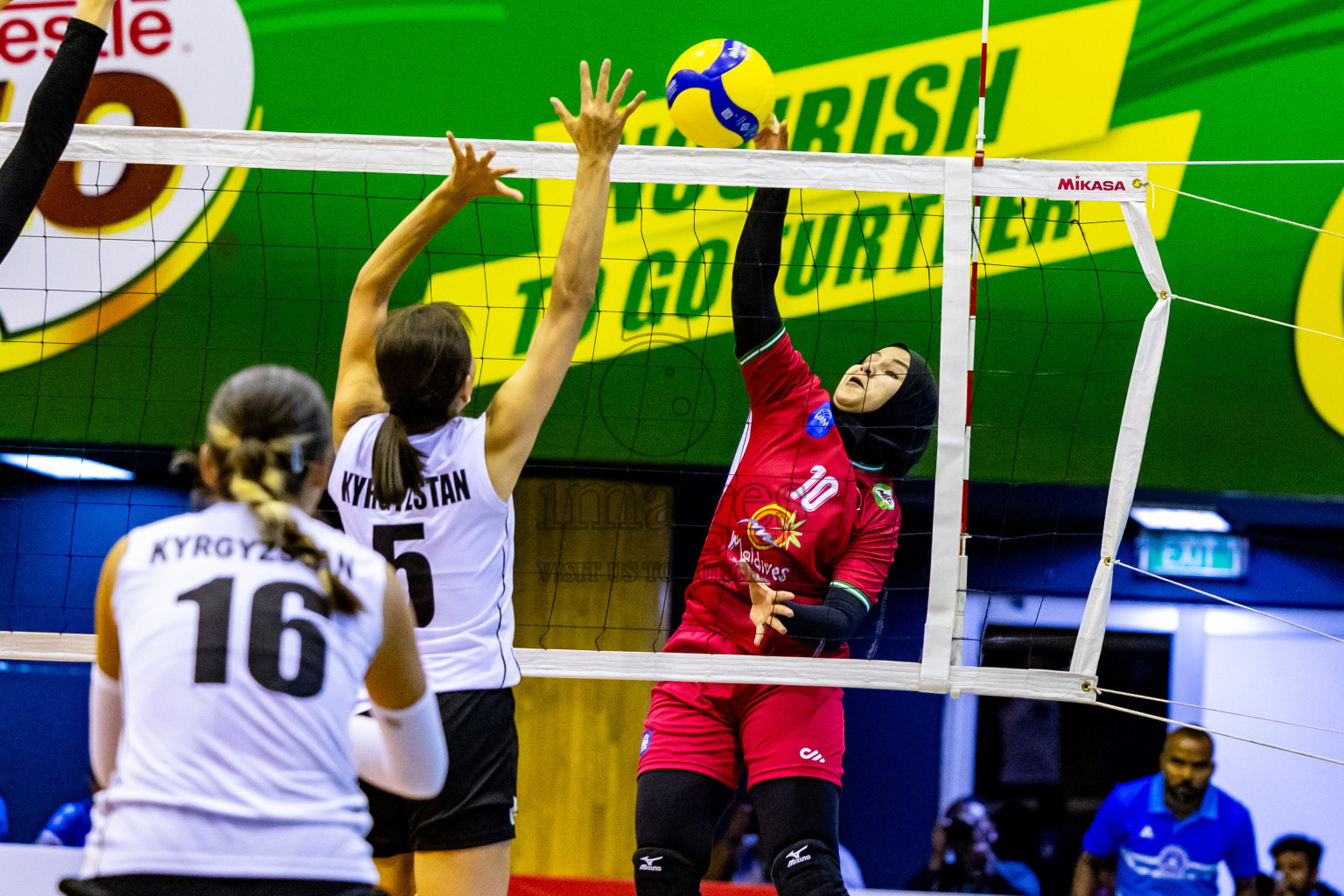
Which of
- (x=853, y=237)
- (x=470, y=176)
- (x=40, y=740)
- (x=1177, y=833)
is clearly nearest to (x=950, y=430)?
(x=470, y=176)

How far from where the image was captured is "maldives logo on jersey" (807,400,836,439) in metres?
3.57

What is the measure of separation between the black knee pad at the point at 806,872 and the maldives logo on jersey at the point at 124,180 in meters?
3.81

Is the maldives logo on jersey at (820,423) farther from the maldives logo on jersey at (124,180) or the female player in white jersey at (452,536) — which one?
the maldives logo on jersey at (124,180)

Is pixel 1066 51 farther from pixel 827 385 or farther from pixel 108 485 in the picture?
pixel 108 485

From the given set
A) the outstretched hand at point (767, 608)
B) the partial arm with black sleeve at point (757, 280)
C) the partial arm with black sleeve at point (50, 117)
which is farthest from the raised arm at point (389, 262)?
the outstretched hand at point (767, 608)

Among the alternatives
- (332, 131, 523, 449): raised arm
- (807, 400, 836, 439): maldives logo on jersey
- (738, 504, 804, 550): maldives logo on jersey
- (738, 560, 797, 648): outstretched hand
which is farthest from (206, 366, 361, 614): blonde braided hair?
(807, 400, 836, 439): maldives logo on jersey

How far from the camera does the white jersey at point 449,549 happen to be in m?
2.24

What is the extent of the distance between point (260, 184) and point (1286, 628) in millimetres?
5417

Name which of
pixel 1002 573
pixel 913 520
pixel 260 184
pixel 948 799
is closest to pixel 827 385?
pixel 913 520

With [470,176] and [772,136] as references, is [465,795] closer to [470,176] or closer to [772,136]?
[470,176]

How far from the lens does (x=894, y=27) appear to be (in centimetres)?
512

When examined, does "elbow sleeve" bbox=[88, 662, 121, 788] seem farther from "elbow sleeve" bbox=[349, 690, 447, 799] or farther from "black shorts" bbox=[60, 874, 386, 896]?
"elbow sleeve" bbox=[349, 690, 447, 799]

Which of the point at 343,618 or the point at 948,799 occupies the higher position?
the point at 343,618

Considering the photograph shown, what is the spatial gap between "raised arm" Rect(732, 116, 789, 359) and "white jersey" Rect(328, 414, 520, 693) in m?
1.31
